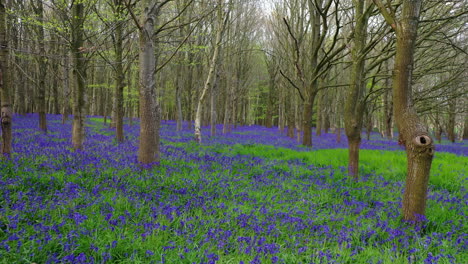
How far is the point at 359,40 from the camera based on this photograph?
5785mm

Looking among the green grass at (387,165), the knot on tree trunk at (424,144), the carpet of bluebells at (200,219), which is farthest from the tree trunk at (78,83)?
the knot on tree trunk at (424,144)

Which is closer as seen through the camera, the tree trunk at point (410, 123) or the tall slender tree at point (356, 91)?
the tree trunk at point (410, 123)

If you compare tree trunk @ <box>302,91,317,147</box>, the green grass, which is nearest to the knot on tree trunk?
the green grass

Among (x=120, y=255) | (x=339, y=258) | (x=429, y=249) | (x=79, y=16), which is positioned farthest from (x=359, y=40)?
(x=79, y=16)

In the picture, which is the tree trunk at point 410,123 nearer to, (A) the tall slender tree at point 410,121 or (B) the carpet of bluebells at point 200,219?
(A) the tall slender tree at point 410,121

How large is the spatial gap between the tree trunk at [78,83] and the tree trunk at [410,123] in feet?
24.6

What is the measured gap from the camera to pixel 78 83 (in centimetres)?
734

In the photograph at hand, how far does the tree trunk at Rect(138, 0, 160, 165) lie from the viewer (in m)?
5.59

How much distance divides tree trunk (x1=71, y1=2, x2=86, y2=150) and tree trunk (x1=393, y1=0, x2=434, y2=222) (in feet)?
24.6

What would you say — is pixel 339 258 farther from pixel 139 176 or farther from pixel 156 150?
pixel 156 150

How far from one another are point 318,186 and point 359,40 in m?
3.52

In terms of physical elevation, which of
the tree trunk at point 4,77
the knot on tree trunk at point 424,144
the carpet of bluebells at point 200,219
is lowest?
the carpet of bluebells at point 200,219

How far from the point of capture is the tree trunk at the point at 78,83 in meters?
6.97

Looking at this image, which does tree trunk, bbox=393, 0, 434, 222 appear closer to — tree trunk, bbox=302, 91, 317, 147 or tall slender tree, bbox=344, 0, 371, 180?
tall slender tree, bbox=344, 0, 371, 180
